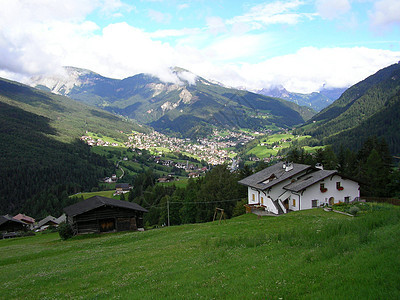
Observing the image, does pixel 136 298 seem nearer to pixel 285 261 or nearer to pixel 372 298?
pixel 285 261

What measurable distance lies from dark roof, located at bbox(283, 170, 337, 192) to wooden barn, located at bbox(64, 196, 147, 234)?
2487 cm

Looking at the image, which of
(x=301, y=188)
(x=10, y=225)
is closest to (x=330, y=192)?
(x=301, y=188)

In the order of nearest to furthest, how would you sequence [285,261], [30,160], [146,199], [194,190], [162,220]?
[285,261] < [194,190] < [162,220] < [146,199] < [30,160]

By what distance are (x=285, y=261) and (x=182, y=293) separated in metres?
4.31

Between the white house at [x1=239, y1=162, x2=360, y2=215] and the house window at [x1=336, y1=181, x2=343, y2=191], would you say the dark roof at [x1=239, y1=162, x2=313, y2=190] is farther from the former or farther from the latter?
the house window at [x1=336, y1=181, x2=343, y2=191]

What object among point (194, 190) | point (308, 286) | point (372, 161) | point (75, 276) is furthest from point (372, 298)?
point (194, 190)

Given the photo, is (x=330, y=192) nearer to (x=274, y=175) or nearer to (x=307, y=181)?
(x=307, y=181)

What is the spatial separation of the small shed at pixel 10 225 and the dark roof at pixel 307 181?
79.2m

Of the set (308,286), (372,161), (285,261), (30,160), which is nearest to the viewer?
(308,286)

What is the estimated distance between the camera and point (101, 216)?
149ft

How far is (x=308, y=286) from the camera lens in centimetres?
817

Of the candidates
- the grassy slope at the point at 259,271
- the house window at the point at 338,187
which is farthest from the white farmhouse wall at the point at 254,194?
the grassy slope at the point at 259,271

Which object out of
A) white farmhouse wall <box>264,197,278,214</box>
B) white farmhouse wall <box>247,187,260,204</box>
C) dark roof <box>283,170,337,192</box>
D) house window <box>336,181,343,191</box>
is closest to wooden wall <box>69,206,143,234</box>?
white farmhouse wall <box>247,187,260,204</box>

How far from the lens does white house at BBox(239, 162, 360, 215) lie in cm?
3903
